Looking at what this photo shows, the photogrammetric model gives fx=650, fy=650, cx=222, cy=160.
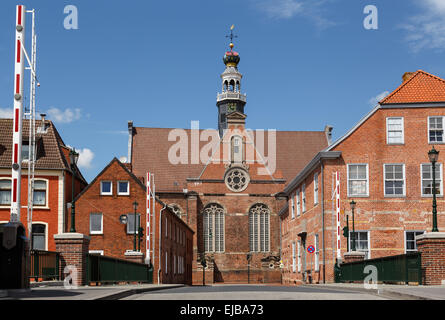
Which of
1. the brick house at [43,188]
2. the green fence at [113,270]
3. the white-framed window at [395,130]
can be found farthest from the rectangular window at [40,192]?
the white-framed window at [395,130]

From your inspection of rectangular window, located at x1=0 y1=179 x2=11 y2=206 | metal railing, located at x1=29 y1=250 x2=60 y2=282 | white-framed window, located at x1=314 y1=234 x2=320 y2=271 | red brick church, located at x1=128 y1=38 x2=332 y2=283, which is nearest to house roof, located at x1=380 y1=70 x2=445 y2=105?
white-framed window, located at x1=314 y1=234 x2=320 y2=271

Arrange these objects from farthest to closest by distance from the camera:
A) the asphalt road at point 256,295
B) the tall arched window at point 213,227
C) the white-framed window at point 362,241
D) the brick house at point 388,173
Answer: the tall arched window at point 213,227 < the brick house at point 388,173 < the white-framed window at point 362,241 < the asphalt road at point 256,295

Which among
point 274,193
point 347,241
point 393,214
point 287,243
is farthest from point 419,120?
point 274,193

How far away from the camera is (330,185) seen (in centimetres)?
3459

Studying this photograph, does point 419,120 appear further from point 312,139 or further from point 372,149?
point 312,139

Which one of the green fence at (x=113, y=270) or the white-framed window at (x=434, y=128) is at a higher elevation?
the white-framed window at (x=434, y=128)

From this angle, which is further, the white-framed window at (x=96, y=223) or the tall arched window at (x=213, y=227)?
the tall arched window at (x=213, y=227)

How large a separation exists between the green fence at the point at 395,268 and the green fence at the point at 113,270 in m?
9.63

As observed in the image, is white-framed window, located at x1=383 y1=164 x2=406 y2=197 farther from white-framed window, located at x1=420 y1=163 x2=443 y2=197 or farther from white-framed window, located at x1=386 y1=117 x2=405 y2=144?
white-framed window, located at x1=386 y1=117 x2=405 y2=144

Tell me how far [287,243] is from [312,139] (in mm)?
26116

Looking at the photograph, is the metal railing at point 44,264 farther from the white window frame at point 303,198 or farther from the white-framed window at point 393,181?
the white window frame at point 303,198

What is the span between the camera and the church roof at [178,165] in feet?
227

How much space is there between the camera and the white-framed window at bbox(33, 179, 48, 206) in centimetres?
4328

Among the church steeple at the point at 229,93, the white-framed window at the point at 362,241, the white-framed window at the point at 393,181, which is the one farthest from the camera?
the church steeple at the point at 229,93
